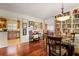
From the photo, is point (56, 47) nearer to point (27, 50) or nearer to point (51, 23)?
point (51, 23)

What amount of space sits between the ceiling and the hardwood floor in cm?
68

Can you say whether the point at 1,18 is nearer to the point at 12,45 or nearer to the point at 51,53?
the point at 12,45

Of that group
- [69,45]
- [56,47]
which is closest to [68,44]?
[69,45]

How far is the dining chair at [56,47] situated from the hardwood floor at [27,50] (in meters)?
Answer: 0.18

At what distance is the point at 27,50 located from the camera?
264 cm

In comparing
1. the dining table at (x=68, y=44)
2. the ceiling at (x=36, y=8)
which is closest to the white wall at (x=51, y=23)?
the ceiling at (x=36, y=8)

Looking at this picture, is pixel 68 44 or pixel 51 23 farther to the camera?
pixel 68 44

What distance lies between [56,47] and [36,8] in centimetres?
100

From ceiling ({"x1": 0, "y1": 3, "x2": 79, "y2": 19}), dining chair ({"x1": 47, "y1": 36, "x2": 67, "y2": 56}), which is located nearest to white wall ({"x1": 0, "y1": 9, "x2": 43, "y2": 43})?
ceiling ({"x1": 0, "y1": 3, "x2": 79, "y2": 19})

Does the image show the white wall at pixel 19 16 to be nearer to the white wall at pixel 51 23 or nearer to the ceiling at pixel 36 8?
the ceiling at pixel 36 8

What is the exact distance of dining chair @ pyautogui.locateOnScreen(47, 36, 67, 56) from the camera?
2.59 metres

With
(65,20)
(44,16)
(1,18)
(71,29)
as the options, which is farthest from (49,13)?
(1,18)

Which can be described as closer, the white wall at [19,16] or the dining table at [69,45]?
the white wall at [19,16]

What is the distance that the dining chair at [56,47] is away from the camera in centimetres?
259
